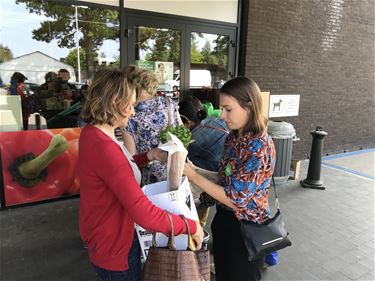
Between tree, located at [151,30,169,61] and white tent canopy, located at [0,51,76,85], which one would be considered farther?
tree, located at [151,30,169,61]

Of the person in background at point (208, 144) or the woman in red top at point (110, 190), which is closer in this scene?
the woman in red top at point (110, 190)

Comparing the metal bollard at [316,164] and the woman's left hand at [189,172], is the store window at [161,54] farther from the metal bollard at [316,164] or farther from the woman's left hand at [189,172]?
the woman's left hand at [189,172]

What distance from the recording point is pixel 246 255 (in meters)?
1.93

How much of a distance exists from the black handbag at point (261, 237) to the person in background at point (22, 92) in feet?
12.3

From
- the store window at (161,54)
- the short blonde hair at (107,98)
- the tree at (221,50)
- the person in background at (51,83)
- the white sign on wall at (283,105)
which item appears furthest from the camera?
the white sign on wall at (283,105)

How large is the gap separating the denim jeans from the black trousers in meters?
0.60

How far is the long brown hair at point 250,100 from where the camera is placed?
1842mm

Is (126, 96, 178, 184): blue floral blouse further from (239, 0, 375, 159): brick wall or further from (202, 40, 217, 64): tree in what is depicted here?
(239, 0, 375, 159): brick wall

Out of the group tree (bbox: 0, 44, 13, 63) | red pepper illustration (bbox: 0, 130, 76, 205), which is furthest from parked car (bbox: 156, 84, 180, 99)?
tree (bbox: 0, 44, 13, 63)

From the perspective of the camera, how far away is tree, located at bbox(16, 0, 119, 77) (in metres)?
4.42

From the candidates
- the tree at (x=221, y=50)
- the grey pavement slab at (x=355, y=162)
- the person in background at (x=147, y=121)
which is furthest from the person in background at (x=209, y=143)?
the grey pavement slab at (x=355, y=162)

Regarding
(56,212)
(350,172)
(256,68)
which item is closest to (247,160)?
Result: (56,212)

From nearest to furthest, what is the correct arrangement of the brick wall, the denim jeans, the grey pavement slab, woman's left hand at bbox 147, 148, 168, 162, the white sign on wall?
the denim jeans → woman's left hand at bbox 147, 148, 168, 162 → the brick wall → the white sign on wall → the grey pavement slab

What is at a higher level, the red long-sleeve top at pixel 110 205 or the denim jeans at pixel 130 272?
the red long-sleeve top at pixel 110 205
